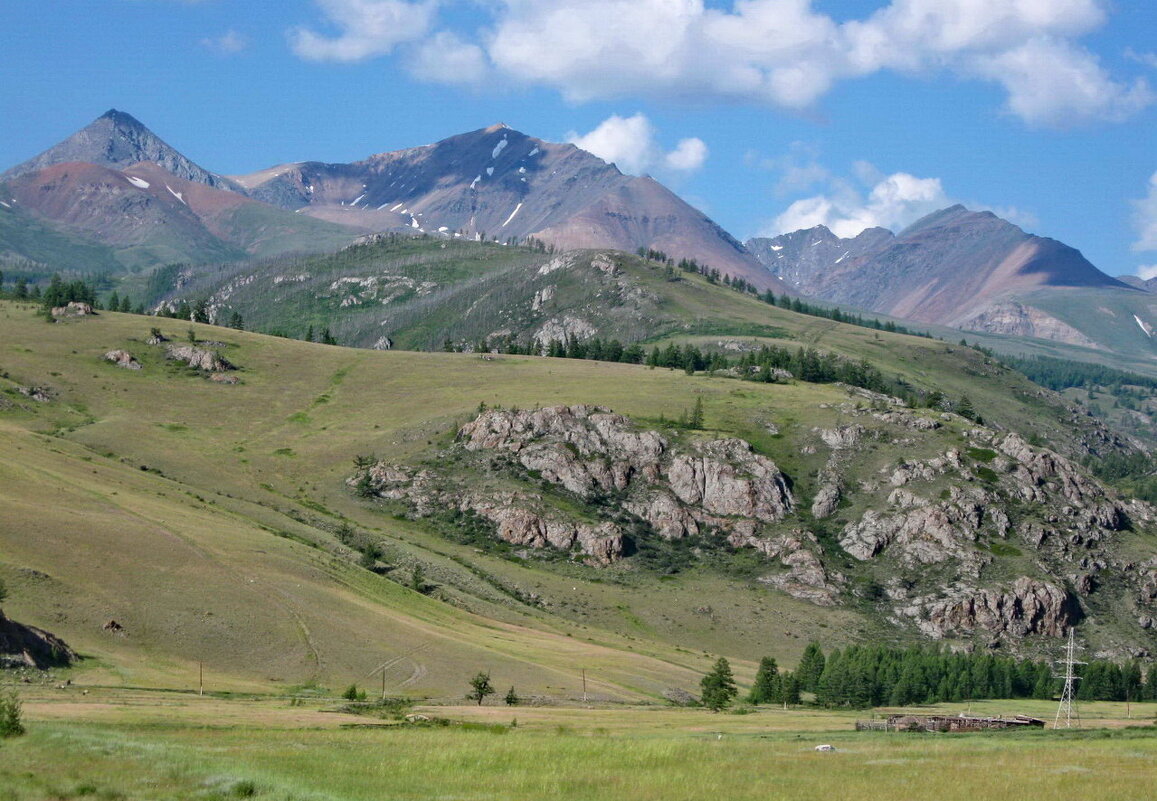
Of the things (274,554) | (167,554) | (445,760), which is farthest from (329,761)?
(274,554)

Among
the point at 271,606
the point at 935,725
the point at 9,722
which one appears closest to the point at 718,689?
the point at 935,725

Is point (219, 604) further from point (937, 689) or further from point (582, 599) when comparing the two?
point (937, 689)

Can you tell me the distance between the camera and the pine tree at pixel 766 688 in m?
142

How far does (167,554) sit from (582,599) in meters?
80.9

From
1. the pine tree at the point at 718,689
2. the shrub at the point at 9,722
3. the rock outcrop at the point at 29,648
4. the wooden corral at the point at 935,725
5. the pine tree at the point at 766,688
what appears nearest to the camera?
the shrub at the point at 9,722

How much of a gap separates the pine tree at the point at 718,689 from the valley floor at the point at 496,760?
146 feet

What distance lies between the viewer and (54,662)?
297 ft

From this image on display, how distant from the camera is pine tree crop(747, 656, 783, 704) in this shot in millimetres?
141625

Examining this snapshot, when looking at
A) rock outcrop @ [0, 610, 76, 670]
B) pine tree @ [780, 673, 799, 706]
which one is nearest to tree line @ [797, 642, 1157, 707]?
pine tree @ [780, 673, 799, 706]

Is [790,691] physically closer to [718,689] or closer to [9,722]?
[718,689]

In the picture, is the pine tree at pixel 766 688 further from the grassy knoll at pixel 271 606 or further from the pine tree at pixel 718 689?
the grassy knoll at pixel 271 606

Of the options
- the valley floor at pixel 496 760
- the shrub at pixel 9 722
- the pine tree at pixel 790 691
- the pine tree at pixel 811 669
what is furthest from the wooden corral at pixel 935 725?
the pine tree at pixel 811 669

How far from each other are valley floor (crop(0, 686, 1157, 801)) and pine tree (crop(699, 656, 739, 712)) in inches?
1753

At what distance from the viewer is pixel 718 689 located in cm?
12644
